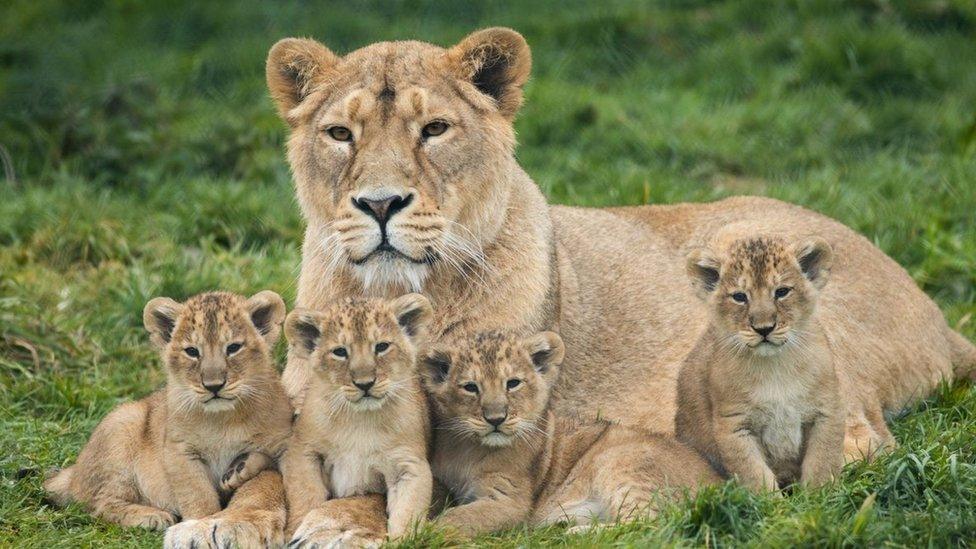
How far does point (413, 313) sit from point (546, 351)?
63 centimetres

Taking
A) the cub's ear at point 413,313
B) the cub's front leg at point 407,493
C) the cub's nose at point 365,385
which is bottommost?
the cub's front leg at point 407,493

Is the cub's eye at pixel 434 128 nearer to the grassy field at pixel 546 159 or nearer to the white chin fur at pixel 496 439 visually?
the white chin fur at pixel 496 439

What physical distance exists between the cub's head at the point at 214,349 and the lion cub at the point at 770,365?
1.89 metres

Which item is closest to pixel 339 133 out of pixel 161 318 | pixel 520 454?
pixel 161 318

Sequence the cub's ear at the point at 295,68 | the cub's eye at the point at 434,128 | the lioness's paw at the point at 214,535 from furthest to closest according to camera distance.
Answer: the cub's ear at the point at 295,68, the cub's eye at the point at 434,128, the lioness's paw at the point at 214,535

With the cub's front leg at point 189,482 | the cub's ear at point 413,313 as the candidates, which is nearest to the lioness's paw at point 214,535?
the cub's front leg at point 189,482

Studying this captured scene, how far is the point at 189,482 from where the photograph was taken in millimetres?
6383

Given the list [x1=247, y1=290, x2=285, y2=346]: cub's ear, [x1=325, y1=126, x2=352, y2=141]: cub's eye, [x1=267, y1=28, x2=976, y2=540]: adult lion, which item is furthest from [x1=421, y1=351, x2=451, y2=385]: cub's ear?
[x1=325, y1=126, x2=352, y2=141]: cub's eye

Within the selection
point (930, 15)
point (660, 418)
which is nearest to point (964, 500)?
point (660, 418)

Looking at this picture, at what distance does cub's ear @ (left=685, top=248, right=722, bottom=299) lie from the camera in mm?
6340

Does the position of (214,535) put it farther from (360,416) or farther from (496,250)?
(496,250)

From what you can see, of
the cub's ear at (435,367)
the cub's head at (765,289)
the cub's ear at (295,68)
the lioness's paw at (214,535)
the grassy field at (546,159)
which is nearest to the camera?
the lioness's paw at (214,535)

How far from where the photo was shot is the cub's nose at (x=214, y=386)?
6.21 m

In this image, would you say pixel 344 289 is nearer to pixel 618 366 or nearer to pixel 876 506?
pixel 618 366
